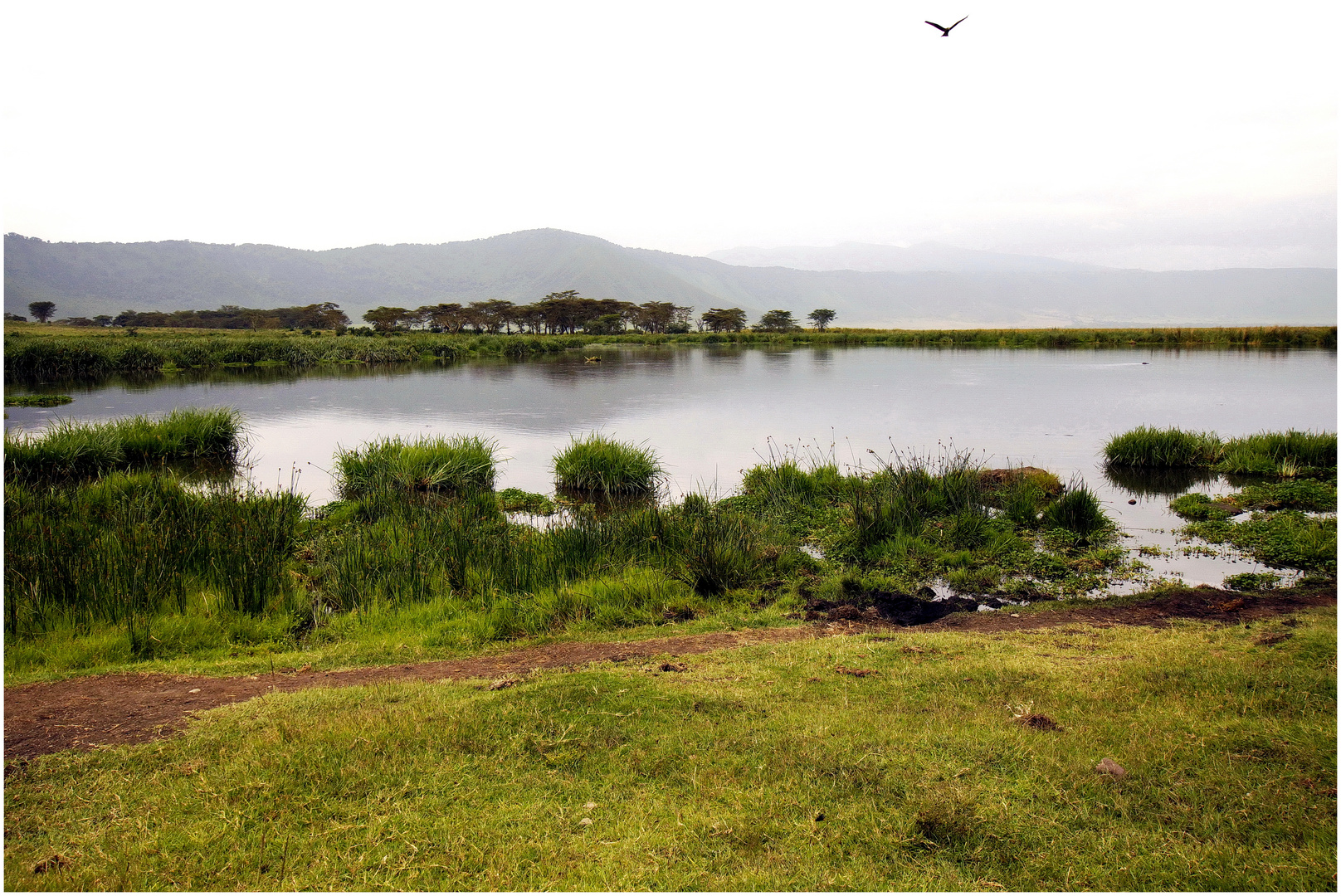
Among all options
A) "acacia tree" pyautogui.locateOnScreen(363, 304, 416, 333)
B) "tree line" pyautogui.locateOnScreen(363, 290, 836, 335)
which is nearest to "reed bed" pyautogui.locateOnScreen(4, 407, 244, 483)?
"acacia tree" pyautogui.locateOnScreen(363, 304, 416, 333)

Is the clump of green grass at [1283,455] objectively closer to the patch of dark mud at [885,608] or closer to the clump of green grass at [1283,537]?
the clump of green grass at [1283,537]

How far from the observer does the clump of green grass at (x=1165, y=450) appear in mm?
13945

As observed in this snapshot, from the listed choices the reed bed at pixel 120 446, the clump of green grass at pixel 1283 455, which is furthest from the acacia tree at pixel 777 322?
the reed bed at pixel 120 446

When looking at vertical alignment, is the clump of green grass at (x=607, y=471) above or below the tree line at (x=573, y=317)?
below

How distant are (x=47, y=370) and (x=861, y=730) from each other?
4291cm

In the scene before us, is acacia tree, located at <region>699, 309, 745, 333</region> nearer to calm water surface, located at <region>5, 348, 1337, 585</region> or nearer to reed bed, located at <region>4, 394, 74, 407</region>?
calm water surface, located at <region>5, 348, 1337, 585</region>

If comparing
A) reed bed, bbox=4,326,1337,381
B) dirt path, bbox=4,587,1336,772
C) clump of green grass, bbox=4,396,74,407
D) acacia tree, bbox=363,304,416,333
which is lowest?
dirt path, bbox=4,587,1336,772

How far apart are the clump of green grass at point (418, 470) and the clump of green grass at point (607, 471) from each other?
1.32m

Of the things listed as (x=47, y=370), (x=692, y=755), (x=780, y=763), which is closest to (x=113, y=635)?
(x=692, y=755)

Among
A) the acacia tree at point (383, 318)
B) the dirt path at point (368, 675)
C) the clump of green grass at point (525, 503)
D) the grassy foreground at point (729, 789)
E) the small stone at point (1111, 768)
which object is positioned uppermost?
the acacia tree at point (383, 318)

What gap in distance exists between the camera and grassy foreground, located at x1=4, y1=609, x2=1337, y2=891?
8.09 feet

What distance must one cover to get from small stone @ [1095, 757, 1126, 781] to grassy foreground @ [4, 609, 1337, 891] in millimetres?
36

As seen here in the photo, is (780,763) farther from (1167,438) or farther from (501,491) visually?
(1167,438)

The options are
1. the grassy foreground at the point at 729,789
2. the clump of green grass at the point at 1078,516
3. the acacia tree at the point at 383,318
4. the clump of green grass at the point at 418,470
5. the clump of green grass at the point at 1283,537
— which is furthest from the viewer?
the acacia tree at the point at 383,318
